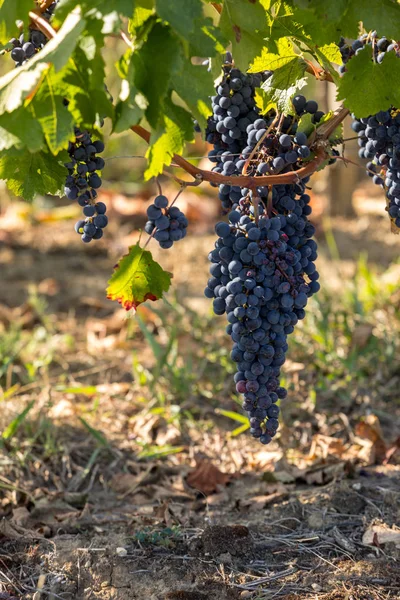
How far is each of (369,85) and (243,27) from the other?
36cm

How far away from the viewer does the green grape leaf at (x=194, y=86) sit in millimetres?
1654

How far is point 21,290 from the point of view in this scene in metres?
4.64

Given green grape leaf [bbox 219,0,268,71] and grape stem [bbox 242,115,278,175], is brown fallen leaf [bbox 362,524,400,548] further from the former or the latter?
green grape leaf [bbox 219,0,268,71]

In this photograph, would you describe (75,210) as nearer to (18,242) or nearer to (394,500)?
(18,242)

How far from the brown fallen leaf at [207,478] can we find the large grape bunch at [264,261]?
71 centimetres

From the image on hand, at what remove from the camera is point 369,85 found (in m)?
1.91

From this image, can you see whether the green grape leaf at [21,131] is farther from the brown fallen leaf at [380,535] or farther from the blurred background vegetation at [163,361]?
the brown fallen leaf at [380,535]

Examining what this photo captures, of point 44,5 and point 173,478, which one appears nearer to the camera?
point 44,5

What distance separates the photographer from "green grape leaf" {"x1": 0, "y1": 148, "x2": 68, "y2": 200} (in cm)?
198

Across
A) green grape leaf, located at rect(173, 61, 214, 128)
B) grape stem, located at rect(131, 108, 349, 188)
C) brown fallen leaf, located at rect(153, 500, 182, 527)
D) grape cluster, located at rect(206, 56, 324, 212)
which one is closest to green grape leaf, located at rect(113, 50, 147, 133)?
green grape leaf, located at rect(173, 61, 214, 128)

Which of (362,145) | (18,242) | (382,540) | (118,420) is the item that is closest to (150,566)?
(382,540)

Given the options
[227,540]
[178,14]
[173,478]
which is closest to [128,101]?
[178,14]

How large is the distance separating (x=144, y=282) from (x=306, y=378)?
1.53 metres

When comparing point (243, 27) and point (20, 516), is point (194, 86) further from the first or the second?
point (20, 516)
